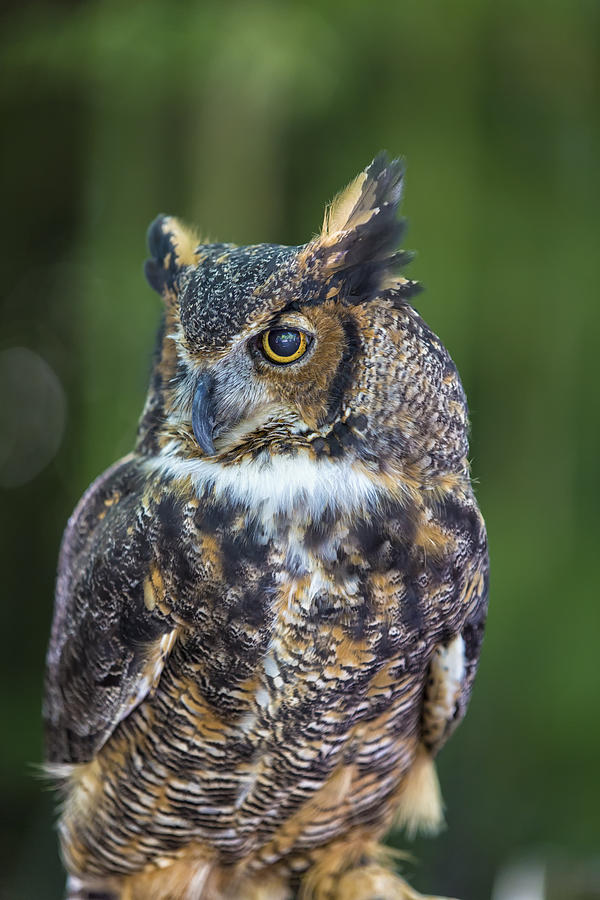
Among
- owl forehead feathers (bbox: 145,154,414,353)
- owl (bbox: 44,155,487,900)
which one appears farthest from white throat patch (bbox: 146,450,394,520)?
owl forehead feathers (bbox: 145,154,414,353)

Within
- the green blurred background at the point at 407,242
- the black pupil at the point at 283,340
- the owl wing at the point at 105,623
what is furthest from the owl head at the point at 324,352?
the green blurred background at the point at 407,242

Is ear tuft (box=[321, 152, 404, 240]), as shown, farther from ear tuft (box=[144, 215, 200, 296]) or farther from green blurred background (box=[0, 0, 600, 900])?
green blurred background (box=[0, 0, 600, 900])

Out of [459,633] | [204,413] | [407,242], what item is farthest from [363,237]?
[407,242]

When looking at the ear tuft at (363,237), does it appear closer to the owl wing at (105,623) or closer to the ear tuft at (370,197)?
the ear tuft at (370,197)

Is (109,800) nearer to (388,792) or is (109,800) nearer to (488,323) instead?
(388,792)

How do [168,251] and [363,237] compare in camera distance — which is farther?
[168,251]

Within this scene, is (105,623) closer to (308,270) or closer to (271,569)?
(271,569)
